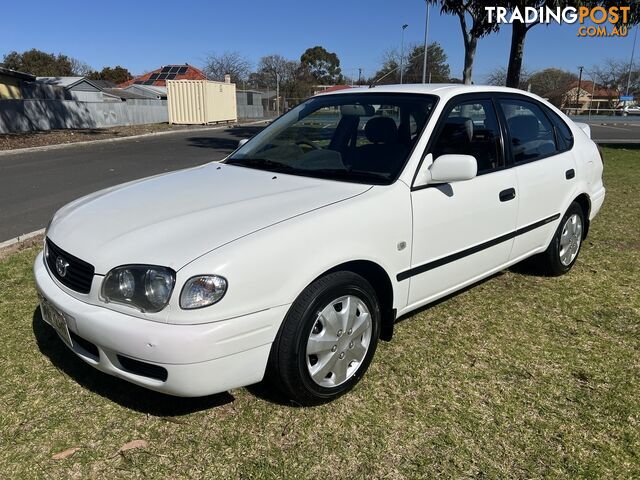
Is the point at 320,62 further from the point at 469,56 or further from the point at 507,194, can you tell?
the point at 507,194

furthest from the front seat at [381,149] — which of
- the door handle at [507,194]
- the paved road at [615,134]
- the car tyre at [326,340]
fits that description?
the paved road at [615,134]

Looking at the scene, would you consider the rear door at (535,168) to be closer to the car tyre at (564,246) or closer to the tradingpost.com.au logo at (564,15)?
the car tyre at (564,246)

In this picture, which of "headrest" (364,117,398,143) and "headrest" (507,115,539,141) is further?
"headrest" (507,115,539,141)

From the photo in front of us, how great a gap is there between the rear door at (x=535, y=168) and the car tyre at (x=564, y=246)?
161 mm

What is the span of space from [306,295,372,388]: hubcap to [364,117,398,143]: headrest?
3.73 feet

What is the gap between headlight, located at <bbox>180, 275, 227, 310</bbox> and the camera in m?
2.15

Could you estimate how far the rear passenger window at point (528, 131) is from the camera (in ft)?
12.3

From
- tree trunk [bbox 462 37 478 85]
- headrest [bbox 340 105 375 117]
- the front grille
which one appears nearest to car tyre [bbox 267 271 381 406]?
the front grille

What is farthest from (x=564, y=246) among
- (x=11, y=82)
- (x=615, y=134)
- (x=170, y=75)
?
(x=170, y=75)

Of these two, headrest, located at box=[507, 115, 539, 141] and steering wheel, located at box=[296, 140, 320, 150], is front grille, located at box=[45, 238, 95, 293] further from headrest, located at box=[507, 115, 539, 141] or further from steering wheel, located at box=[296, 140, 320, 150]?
headrest, located at box=[507, 115, 539, 141]

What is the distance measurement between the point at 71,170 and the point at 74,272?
10.1 metres

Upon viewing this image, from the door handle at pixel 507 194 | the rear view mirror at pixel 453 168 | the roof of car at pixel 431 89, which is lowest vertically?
the door handle at pixel 507 194

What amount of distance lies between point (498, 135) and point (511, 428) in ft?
6.65

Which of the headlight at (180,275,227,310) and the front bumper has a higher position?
the headlight at (180,275,227,310)
